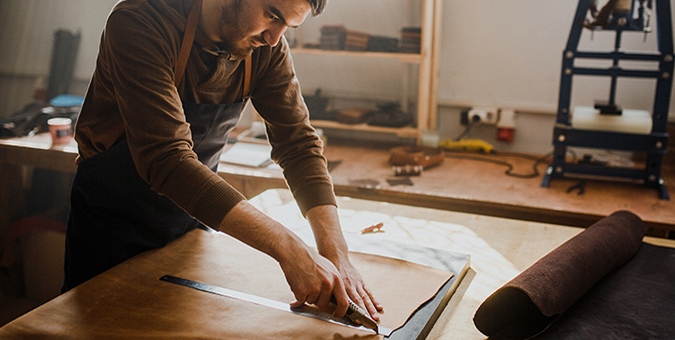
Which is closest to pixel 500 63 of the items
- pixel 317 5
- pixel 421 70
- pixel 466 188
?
pixel 421 70

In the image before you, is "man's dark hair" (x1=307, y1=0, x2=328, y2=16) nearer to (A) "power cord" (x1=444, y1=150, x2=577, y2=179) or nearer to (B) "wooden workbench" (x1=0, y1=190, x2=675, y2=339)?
(B) "wooden workbench" (x1=0, y1=190, x2=675, y2=339)

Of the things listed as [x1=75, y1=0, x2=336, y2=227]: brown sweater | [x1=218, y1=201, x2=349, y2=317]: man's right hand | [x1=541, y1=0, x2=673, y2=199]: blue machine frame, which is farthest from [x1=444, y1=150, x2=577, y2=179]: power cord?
[x1=218, y1=201, x2=349, y2=317]: man's right hand

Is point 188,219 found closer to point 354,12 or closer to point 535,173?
point 535,173

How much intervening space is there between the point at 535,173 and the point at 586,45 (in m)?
0.70

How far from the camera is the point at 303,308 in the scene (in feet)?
3.89

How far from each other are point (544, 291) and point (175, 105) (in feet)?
2.73

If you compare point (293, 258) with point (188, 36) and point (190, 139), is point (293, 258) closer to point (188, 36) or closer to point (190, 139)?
point (190, 139)

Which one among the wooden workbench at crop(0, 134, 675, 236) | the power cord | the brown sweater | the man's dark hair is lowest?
the wooden workbench at crop(0, 134, 675, 236)

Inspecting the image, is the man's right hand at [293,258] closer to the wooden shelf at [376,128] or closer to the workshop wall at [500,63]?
the wooden shelf at [376,128]

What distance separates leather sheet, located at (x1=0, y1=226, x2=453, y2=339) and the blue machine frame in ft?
4.79

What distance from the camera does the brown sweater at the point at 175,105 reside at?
1.22 metres

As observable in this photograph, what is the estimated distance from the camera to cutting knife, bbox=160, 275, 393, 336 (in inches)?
44.0

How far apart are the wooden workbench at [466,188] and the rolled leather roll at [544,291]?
0.92 m

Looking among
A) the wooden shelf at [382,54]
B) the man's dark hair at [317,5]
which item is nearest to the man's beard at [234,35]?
the man's dark hair at [317,5]
